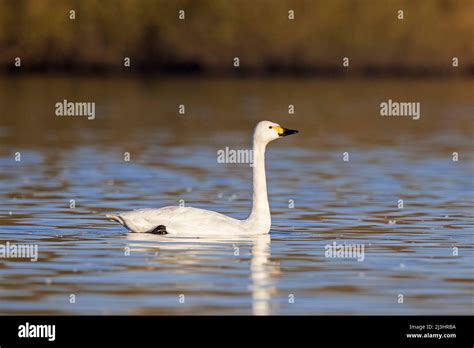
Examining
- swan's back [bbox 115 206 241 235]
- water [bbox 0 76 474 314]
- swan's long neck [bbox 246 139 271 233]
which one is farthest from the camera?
swan's long neck [bbox 246 139 271 233]

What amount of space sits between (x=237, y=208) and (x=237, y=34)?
4759 centimetres

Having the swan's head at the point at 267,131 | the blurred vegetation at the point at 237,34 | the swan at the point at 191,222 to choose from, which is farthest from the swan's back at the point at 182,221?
the blurred vegetation at the point at 237,34

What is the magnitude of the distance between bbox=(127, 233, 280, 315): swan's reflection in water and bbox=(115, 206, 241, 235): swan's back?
0.10m

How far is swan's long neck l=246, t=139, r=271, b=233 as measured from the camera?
19.4m

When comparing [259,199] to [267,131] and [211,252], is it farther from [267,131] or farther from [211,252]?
[211,252]

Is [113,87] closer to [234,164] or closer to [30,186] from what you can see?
[234,164]

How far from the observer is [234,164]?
105ft

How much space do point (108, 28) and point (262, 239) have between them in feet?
173

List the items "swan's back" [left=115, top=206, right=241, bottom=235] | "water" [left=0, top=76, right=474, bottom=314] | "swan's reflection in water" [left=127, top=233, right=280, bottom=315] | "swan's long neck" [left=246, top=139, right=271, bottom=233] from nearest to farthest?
"water" [left=0, top=76, right=474, bottom=314]
"swan's reflection in water" [left=127, top=233, right=280, bottom=315]
"swan's back" [left=115, top=206, right=241, bottom=235]
"swan's long neck" [left=246, top=139, right=271, bottom=233]

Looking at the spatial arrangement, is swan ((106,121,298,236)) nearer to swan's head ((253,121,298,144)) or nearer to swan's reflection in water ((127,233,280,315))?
swan's reflection in water ((127,233,280,315))

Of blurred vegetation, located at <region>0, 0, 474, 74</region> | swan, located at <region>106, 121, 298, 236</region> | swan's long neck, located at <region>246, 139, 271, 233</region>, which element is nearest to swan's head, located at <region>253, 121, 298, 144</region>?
swan's long neck, located at <region>246, 139, 271, 233</region>

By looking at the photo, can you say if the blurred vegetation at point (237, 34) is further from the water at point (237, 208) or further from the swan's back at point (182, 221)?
the swan's back at point (182, 221)

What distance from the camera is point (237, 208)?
23.5 metres

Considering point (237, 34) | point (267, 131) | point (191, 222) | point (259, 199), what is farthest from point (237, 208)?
point (237, 34)
